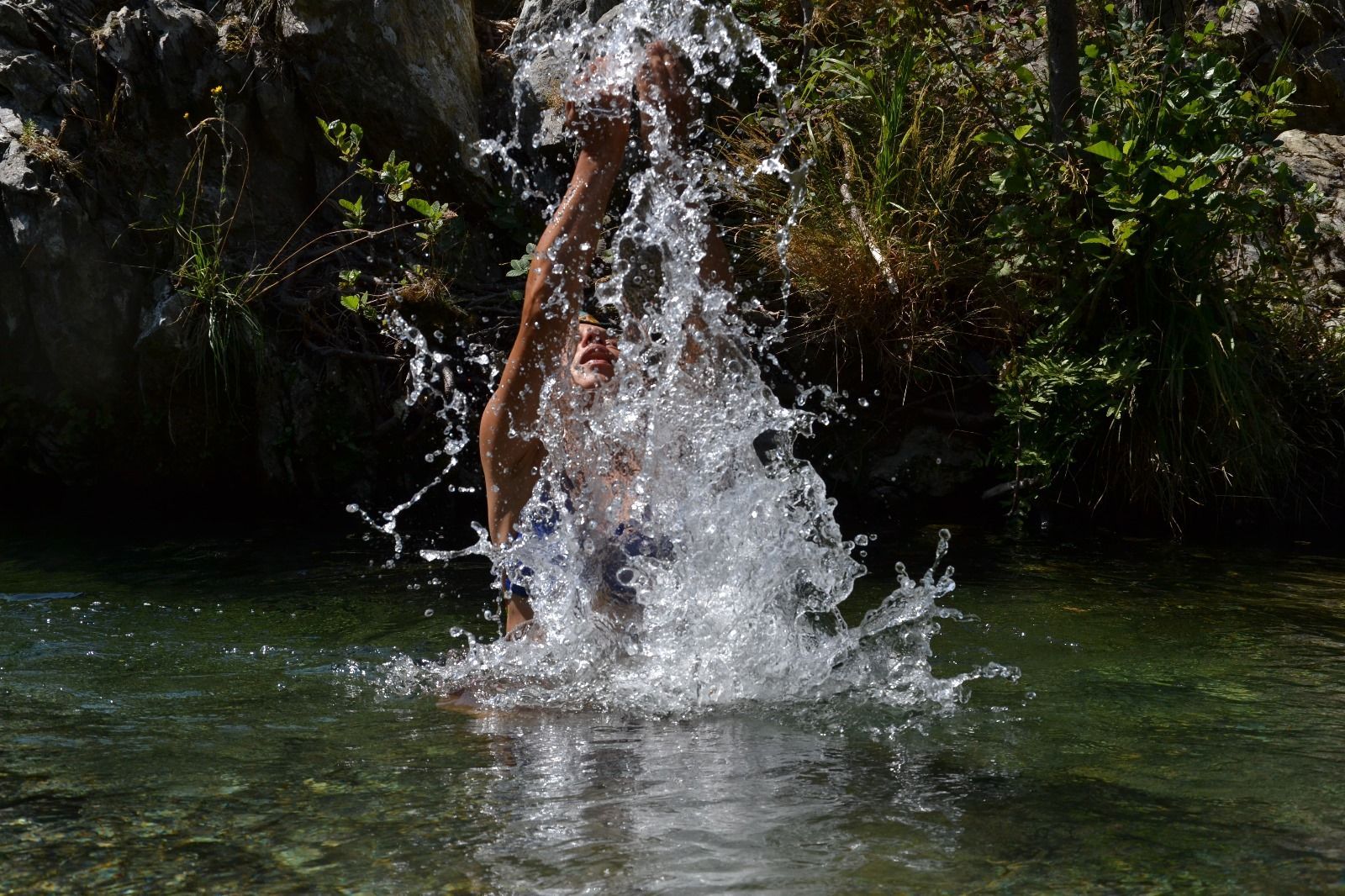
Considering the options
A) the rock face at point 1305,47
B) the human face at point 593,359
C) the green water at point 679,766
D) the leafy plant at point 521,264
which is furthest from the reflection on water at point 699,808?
the rock face at point 1305,47

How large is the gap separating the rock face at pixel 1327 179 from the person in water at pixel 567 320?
4.31 meters

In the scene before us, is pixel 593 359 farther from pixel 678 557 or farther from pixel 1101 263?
pixel 1101 263

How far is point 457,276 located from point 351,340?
0.69m

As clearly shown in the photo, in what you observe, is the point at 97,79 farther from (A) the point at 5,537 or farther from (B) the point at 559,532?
(B) the point at 559,532

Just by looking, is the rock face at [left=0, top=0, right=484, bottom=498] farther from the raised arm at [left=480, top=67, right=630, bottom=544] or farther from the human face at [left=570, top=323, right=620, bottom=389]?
the raised arm at [left=480, top=67, right=630, bottom=544]

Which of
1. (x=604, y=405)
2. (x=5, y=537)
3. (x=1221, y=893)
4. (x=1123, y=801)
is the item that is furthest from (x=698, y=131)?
(x=1221, y=893)

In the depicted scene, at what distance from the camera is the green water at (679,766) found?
2.50 m

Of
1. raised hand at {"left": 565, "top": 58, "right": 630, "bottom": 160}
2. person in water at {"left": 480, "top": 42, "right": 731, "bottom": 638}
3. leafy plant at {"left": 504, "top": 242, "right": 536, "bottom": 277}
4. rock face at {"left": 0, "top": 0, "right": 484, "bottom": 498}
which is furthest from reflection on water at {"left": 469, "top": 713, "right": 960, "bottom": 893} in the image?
rock face at {"left": 0, "top": 0, "right": 484, "bottom": 498}

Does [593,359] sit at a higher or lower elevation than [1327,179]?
lower

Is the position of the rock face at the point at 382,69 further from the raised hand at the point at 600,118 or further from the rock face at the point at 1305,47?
the rock face at the point at 1305,47

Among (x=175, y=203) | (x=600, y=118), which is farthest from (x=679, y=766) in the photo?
(x=175, y=203)

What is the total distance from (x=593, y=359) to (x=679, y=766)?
186cm

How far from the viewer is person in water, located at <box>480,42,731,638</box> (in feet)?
13.2

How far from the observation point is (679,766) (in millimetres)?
3168
